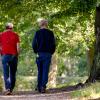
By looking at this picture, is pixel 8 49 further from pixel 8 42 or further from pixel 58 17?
pixel 58 17

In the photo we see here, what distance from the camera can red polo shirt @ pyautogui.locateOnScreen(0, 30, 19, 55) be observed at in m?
12.0

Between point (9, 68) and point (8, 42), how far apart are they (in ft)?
2.66

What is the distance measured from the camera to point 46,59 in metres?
11.8

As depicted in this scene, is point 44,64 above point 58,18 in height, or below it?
below

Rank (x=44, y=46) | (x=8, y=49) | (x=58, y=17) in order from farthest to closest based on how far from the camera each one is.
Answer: (x=58, y=17), (x=8, y=49), (x=44, y=46)

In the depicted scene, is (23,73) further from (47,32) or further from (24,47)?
(47,32)

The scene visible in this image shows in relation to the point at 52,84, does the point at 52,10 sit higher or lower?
higher

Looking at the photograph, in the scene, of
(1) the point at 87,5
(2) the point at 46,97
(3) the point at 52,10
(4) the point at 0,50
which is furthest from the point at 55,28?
(2) the point at 46,97

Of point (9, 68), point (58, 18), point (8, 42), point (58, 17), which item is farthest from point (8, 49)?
point (58, 18)

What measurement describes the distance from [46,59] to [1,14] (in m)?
8.38

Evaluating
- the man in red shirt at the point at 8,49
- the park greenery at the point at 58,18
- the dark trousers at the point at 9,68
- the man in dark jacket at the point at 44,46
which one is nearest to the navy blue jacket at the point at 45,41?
the man in dark jacket at the point at 44,46

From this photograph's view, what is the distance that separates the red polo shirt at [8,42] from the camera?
12.0 meters

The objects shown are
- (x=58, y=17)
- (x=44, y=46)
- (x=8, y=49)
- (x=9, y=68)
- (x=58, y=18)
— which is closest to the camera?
(x=44, y=46)

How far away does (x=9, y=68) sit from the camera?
12.3 metres
